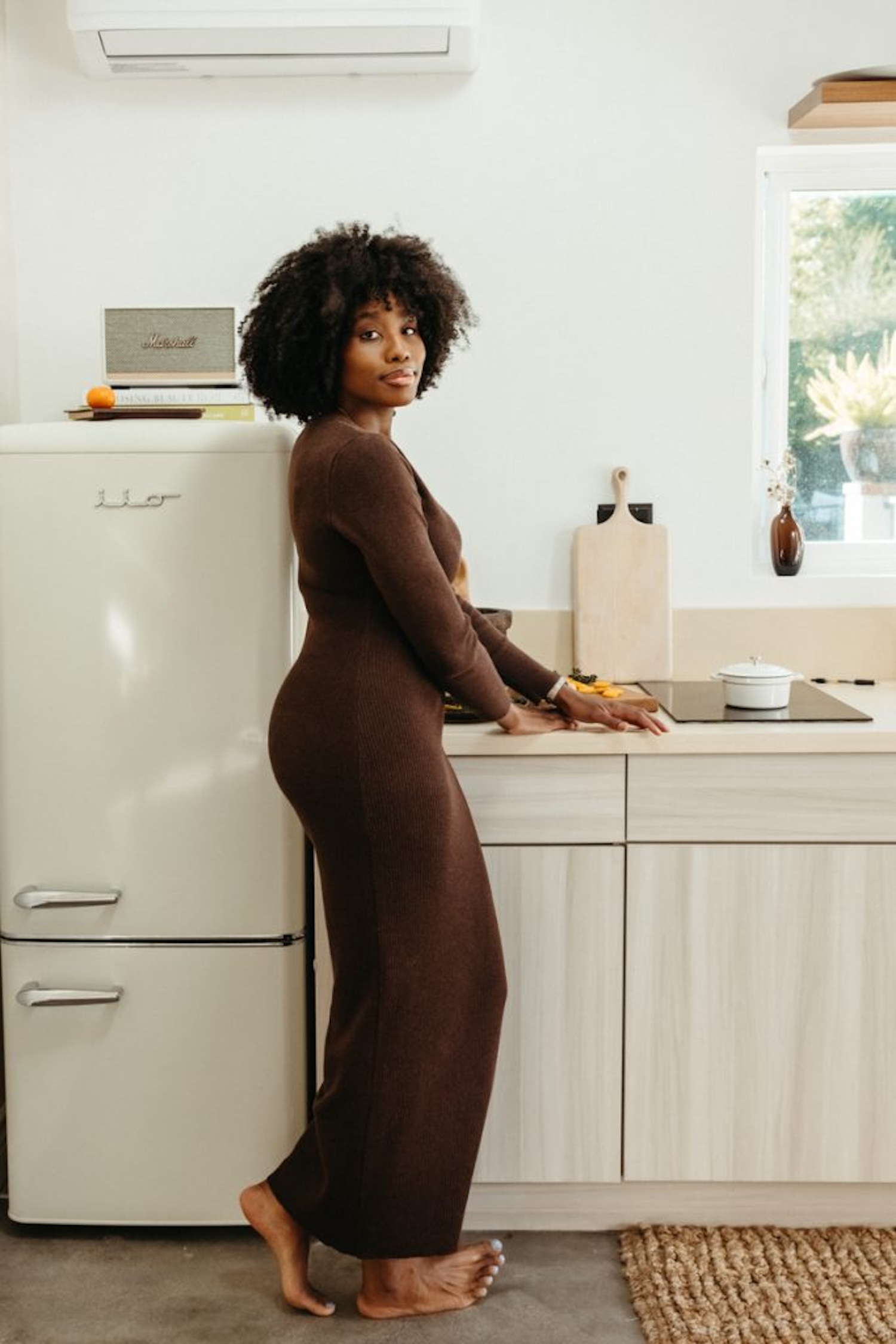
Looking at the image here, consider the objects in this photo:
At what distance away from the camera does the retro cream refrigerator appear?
89.9 inches

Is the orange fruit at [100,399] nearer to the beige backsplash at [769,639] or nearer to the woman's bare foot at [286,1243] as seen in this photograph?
the beige backsplash at [769,639]

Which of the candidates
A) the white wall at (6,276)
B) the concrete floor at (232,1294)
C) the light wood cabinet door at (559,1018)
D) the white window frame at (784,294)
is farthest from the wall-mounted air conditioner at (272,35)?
the concrete floor at (232,1294)

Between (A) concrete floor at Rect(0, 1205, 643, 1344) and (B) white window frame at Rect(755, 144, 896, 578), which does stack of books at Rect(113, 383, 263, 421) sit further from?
(A) concrete floor at Rect(0, 1205, 643, 1344)

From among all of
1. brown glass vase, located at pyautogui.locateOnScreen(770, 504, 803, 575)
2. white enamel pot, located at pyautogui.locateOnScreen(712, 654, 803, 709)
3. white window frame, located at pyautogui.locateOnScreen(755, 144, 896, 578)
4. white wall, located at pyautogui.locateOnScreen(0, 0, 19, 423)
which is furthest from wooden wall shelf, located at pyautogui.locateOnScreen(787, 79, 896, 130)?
white wall, located at pyautogui.locateOnScreen(0, 0, 19, 423)

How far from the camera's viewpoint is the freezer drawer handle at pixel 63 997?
2348 millimetres

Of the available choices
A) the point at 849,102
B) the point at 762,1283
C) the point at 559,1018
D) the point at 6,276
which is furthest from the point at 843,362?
the point at 762,1283

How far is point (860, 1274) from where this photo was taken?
7.45ft

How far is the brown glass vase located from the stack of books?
1125 mm

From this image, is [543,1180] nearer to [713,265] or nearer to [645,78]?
[713,265]

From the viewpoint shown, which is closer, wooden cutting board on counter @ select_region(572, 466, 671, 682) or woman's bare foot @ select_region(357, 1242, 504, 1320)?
woman's bare foot @ select_region(357, 1242, 504, 1320)

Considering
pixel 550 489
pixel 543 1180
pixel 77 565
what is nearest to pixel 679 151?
pixel 550 489

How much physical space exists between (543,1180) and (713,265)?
1.77 m

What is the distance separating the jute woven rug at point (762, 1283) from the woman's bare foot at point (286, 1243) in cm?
50

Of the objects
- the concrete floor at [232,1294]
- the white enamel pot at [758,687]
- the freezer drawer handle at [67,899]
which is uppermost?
the white enamel pot at [758,687]
